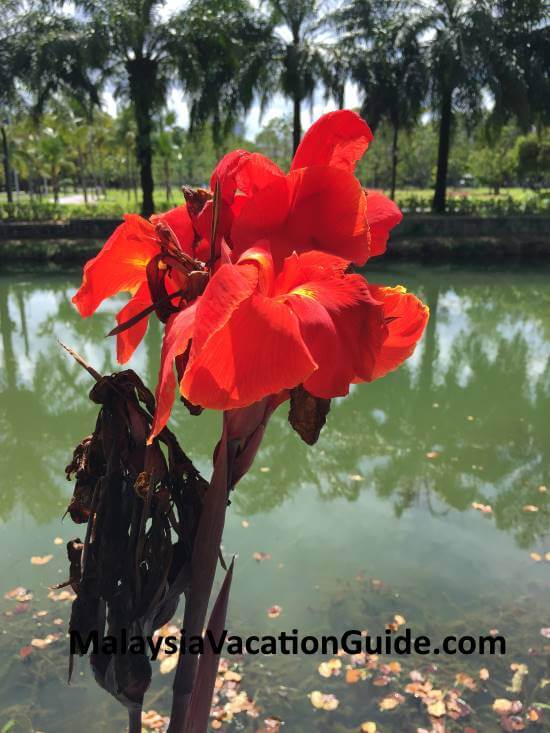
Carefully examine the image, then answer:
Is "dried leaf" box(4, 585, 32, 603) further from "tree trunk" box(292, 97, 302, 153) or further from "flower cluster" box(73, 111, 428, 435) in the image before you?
"tree trunk" box(292, 97, 302, 153)

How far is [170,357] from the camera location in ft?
1.73

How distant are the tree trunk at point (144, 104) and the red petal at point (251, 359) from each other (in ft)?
45.2

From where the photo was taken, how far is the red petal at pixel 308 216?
62cm

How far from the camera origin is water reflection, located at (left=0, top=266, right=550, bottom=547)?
147 inches

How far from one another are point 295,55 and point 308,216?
604 inches

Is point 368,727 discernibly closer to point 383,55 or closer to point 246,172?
point 246,172

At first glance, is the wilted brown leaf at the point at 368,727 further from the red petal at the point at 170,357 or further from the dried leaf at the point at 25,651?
the red petal at the point at 170,357

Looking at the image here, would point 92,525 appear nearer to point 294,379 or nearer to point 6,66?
point 294,379

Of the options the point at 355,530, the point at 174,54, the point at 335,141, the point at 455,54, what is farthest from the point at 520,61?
the point at 335,141

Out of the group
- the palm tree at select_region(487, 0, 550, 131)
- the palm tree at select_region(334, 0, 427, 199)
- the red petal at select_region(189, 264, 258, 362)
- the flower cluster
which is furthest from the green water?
the palm tree at select_region(334, 0, 427, 199)

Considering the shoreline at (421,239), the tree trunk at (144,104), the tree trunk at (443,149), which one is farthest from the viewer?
the tree trunk at (443,149)

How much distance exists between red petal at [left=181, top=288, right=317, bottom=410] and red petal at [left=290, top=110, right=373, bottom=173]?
0.77 ft

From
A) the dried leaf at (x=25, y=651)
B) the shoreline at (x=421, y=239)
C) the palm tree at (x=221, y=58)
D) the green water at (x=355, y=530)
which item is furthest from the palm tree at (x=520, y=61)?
the dried leaf at (x=25, y=651)

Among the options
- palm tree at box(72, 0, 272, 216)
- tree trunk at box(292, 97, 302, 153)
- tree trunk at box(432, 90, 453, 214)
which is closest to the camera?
palm tree at box(72, 0, 272, 216)
